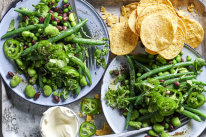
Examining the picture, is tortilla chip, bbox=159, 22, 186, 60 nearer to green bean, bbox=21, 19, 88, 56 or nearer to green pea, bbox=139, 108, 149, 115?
green pea, bbox=139, 108, 149, 115

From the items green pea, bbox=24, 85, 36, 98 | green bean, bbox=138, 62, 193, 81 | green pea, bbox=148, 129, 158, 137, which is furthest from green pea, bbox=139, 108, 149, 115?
green pea, bbox=24, 85, 36, 98

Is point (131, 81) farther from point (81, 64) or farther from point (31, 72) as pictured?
point (31, 72)

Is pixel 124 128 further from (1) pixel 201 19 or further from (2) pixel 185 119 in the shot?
(1) pixel 201 19

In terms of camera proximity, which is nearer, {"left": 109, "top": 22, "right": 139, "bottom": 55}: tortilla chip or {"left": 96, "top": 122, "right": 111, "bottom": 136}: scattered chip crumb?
{"left": 109, "top": 22, "right": 139, "bottom": 55}: tortilla chip

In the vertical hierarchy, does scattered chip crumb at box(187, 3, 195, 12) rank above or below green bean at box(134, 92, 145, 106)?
above

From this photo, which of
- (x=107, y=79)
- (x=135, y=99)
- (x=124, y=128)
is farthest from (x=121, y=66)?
(x=124, y=128)

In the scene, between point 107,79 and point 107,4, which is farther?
point 107,4

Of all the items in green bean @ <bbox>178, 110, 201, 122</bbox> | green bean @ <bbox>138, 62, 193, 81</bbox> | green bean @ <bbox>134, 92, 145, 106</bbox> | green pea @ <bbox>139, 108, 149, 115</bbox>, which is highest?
green bean @ <bbox>138, 62, 193, 81</bbox>

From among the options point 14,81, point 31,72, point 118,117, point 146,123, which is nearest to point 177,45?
point 146,123
